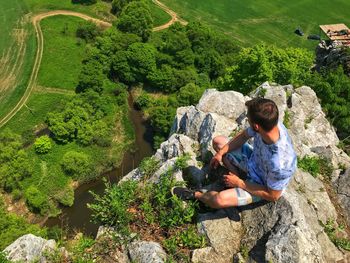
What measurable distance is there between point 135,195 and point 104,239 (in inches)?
87.5

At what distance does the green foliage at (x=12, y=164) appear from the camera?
4512cm

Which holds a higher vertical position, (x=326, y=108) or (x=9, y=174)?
(x=326, y=108)

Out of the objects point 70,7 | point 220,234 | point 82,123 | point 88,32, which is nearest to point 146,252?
point 220,234

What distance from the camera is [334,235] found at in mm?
14891

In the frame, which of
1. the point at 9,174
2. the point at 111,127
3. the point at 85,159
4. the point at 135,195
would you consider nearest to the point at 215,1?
the point at 111,127

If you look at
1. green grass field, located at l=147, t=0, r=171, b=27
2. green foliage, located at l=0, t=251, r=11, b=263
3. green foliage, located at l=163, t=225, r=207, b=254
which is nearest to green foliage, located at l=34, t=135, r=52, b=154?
green foliage, located at l=0, t=251, r=11, b=263

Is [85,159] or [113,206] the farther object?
[85,159]

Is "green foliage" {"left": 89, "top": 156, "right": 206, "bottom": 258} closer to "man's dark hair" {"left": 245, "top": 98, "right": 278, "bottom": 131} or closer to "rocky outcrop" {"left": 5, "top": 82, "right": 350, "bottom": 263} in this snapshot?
"rocky outcrop" {"left": 5, "top": 82, "right": 350, "bottom": 263}

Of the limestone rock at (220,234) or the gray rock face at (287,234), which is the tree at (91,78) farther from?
the gray rock face at (287,234)

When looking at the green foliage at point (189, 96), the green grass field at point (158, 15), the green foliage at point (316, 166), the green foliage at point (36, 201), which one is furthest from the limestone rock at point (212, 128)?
the green grass field at point (158, 15)

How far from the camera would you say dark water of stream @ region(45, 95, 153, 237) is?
43281 millimetres

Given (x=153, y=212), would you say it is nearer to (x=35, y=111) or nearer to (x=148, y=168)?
(x=148, y=168)

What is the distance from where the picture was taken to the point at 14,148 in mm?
47562

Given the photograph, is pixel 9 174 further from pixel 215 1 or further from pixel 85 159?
pixel 215 1
